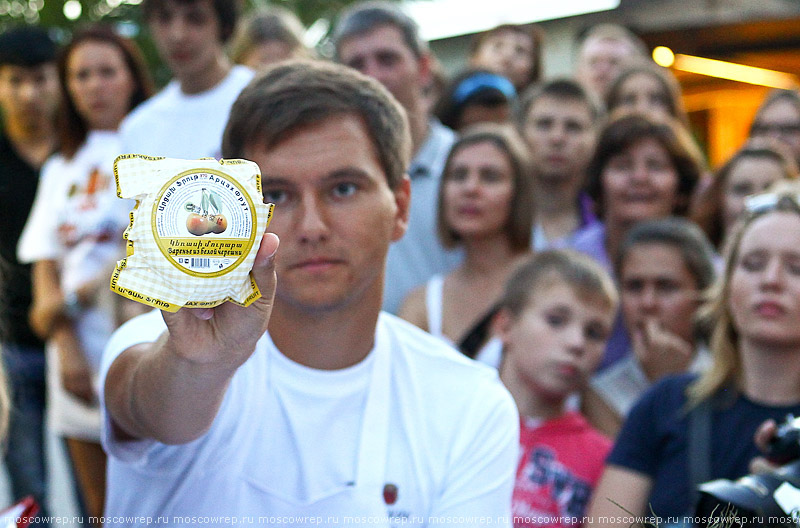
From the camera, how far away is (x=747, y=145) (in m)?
4.34

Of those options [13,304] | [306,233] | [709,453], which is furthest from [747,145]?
[13,304]

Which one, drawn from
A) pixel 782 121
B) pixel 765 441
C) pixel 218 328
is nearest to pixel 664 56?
pixel 782 121

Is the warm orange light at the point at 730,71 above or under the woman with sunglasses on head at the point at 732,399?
above

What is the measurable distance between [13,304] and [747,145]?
3.34 m

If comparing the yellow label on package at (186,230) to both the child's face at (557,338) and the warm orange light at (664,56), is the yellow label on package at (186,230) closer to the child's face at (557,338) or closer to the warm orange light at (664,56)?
the child's face at (557,338)

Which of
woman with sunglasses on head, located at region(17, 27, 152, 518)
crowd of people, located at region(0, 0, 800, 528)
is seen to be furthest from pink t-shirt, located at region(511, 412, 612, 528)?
woman with sunglasses on head, located at region(17, 27, 152, 518)

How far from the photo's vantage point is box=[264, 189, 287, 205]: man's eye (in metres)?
1.90

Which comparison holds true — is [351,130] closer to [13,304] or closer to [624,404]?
[624,404]

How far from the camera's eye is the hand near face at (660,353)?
11.3 feet

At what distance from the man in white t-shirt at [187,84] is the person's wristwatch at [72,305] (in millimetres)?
649

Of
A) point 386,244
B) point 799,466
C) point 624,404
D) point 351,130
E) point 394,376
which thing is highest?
point 351,130

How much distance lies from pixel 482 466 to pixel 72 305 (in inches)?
100.0

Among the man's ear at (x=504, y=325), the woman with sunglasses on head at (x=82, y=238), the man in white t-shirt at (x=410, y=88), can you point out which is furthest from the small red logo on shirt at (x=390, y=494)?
the woman with sunglasses on head at (x=82, y=238)

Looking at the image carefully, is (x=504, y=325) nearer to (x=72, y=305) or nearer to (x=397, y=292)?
(x=397, y=292)
